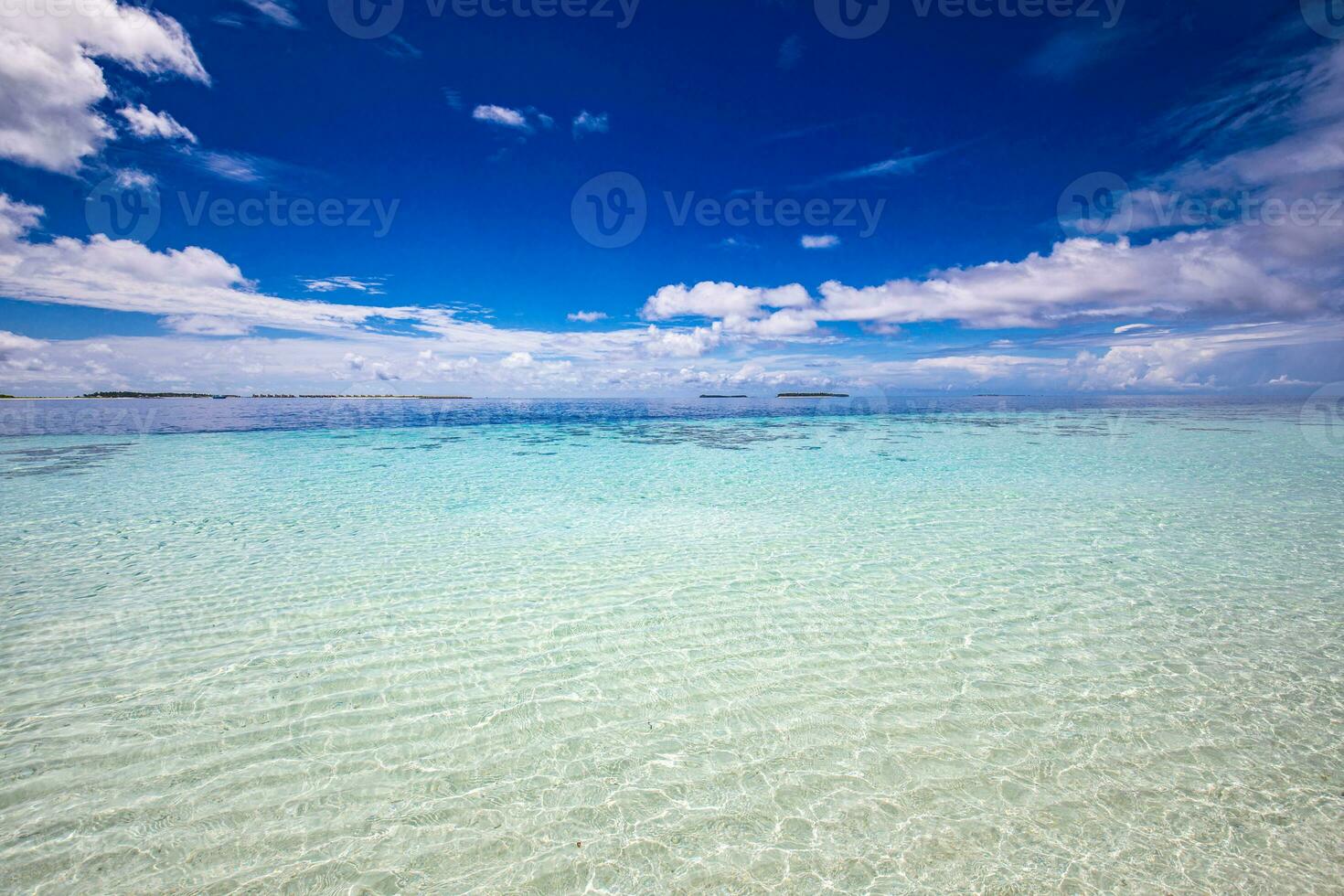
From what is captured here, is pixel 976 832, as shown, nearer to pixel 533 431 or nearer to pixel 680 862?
pixel 680 862

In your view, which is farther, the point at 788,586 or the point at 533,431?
the point at 533,431

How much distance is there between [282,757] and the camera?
5.09m

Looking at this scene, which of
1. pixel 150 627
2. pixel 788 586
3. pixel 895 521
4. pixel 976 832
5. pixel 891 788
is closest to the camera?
pixel 976 832

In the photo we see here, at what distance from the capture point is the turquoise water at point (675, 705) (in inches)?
159

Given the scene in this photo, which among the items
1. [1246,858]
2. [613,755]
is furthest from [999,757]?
[613,755]

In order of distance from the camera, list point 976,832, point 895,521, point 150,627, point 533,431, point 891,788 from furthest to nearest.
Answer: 1. point 533,431
2. point 895,521
3. point 150,627
4. point 891,788
5. point 976,832

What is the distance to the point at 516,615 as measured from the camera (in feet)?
27.6

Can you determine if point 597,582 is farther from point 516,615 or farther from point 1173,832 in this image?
point 1173,832

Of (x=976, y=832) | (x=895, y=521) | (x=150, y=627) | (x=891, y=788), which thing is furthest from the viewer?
(x=895, y=521)

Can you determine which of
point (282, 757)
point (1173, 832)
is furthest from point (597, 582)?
point (1173, 832)

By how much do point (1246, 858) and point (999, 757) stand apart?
1587 millimetres

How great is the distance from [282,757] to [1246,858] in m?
8.00

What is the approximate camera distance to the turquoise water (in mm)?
4043

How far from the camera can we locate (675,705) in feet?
19.8
